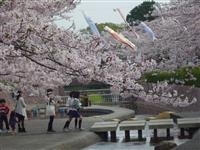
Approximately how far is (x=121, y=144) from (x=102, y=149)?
4.32 ft

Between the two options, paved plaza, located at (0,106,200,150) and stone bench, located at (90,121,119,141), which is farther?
stone bench, located at (90,121,119,141)

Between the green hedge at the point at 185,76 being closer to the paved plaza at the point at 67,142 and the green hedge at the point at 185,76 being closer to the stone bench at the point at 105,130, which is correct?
the paved plaza at the point at 67,142

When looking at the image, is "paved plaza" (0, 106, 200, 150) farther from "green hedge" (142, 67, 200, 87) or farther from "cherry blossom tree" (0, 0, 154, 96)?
"green hedge" (142, 67, 200, 87)

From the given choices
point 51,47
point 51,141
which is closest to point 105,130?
point 51,141

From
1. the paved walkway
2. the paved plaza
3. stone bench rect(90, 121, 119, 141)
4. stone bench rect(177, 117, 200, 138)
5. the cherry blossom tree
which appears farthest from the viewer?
stone bench rect(90, 121, 119, 141)

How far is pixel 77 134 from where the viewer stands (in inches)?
679

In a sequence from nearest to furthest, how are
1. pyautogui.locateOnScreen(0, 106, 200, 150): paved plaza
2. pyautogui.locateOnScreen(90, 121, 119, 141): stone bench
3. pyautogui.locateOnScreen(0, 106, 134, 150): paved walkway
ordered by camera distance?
pyautogui.locateOnScreen(0, 106, 134, 150): paved walkway → pyautogui.locateOnScreen(0, 106, 200, 150): paved plaza → pyautogui.locateOnScreen(90, 121, 119, 141): stone bench

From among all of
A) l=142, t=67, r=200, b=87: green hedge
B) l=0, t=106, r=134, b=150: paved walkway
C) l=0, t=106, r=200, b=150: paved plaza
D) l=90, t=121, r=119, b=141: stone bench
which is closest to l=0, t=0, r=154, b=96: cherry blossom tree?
A: l=0, t=106, r=134, b=150: paved walkway

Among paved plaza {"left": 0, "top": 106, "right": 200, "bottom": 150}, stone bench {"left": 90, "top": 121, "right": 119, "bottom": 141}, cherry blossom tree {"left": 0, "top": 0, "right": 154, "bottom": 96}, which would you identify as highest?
cherry blossom tree {"left": 0, "top": 0, "right": 154, "bottom": 96}

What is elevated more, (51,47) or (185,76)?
(185,76)

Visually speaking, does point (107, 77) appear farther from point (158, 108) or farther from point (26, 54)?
point (158, 108)

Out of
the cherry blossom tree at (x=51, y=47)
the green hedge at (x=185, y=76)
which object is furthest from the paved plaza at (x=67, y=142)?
the green hedge at (x=185, y=76)

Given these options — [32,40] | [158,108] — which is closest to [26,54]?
[32,40]

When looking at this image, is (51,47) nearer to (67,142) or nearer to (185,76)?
(67,142)
